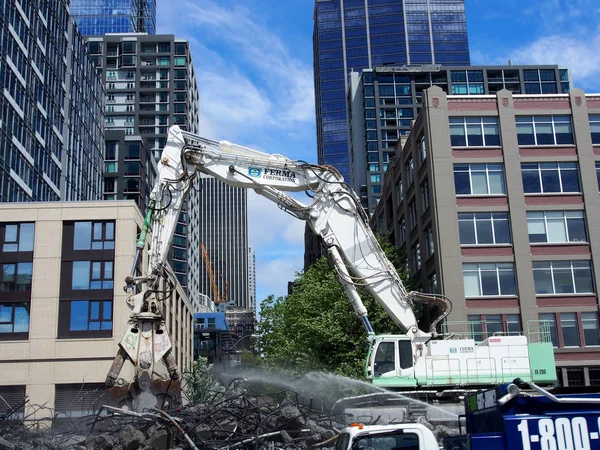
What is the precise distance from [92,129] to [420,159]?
2049 inches

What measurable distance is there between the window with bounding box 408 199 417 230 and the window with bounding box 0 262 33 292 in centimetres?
2376

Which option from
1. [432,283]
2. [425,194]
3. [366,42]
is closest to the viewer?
[432,283]

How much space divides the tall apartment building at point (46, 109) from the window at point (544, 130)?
127ft

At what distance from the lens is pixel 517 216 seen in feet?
132

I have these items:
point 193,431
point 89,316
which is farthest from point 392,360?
point 89,316

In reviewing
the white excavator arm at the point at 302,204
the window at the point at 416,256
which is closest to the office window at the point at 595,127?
the window at the point at 416,256

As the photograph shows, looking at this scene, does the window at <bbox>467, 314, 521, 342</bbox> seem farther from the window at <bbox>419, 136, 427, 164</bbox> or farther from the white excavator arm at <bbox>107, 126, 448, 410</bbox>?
the white excavator arm at <bbox>107, 126, 448, 410</bbox>

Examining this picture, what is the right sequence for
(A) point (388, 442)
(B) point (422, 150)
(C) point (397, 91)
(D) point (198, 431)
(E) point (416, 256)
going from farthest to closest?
(C) point (397, 91) < (E) point (416, 256) < (B) point (422, 150) < (D) point (198, 431) < (A) point (388, 442)

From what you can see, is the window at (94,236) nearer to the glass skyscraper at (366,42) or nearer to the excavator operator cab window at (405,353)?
the excavator operator cab window at (405,353)

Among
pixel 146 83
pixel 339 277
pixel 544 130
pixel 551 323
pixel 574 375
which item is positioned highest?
pixel 146 83

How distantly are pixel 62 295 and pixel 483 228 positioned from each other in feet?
83.2

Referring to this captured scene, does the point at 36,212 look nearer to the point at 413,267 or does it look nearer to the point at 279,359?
the point at 279,359

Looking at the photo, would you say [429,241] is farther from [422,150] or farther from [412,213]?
[422,150]

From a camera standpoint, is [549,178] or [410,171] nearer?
[549,178]
